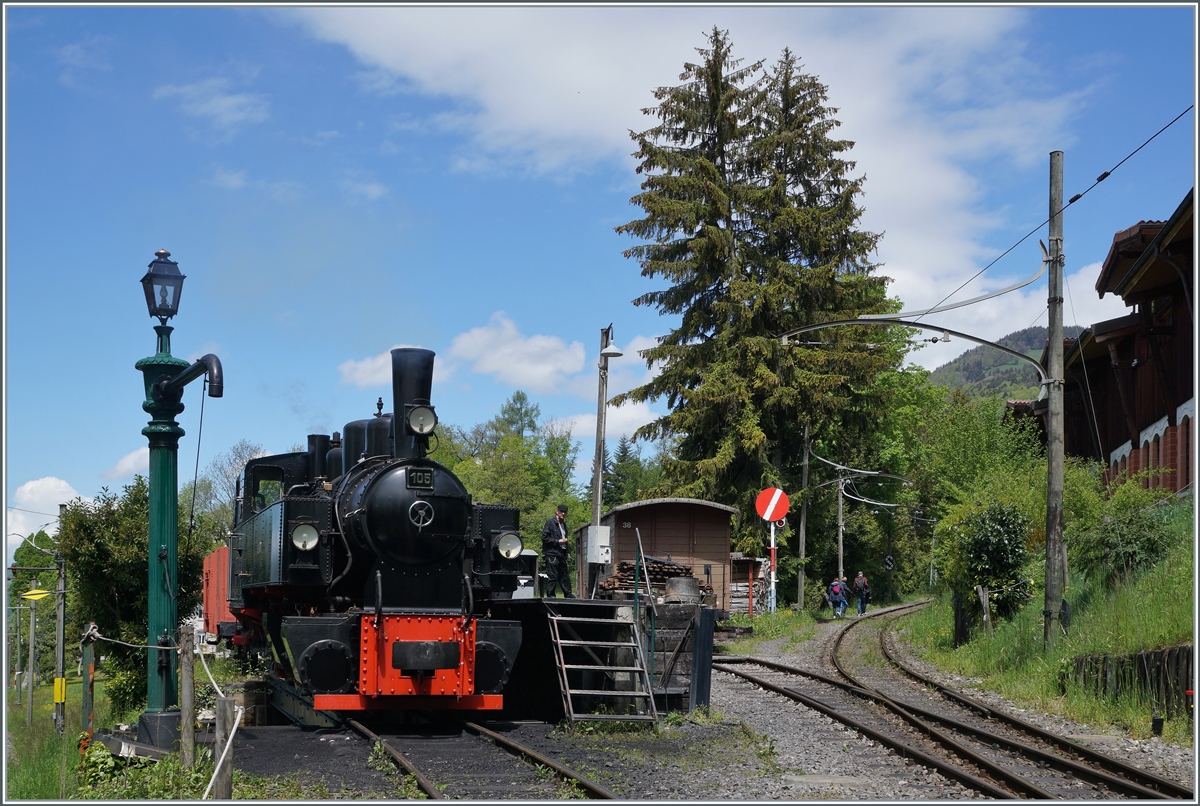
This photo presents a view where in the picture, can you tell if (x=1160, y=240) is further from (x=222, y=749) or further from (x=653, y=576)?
(x=222, y=749)

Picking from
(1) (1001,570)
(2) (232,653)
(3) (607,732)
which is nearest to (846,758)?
(3) (607,732)

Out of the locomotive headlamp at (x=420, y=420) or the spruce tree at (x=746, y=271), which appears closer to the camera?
the locomotive headlamp at (x=420, y=420)

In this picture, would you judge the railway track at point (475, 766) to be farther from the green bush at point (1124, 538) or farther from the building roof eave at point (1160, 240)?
the building roof eave at point (1160, 240)

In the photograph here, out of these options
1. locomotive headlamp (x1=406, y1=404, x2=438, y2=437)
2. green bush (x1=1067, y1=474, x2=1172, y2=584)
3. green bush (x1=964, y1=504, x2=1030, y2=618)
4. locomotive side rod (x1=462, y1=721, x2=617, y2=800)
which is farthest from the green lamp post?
green bush (x1=964, y1=504, x2=1030, y2=618)

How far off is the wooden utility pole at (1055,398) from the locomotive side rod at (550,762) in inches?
326

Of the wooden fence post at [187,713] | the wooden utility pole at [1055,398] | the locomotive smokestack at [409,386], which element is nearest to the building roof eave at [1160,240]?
the wooden utility pole at [1055,398]

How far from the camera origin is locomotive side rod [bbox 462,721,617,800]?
7475mm

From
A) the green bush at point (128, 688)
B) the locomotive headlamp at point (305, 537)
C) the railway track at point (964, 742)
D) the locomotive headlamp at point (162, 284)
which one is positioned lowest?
the green bush at point (128, 688)

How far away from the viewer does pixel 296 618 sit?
413 inches

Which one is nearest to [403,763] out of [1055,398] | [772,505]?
[1055,398]

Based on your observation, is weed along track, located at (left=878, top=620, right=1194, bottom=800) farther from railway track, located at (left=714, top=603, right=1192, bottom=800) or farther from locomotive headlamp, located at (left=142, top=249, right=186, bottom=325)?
locomotive headlamp, located at (left=142, top=249, right=186, bottom=325)

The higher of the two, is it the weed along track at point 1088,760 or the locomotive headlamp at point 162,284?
the locomotive headlamp at point 162,284

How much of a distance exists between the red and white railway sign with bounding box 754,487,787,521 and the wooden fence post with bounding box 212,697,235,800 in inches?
604

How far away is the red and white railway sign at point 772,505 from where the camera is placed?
2200cm
